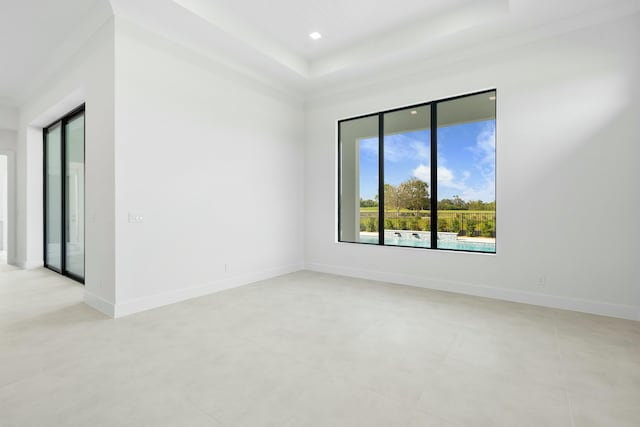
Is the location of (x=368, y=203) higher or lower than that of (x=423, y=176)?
lower

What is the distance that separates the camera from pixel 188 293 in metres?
4.16

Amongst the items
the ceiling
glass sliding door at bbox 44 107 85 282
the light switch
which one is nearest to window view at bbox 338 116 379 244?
the ceiling

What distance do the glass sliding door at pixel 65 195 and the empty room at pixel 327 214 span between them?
58 mm

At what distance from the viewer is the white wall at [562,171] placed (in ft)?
11.4

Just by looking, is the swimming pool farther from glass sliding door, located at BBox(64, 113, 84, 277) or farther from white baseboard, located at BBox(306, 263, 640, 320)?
glass sliding door, located at BBox(64, 113, 84, 277)

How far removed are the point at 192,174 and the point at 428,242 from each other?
11.6ft

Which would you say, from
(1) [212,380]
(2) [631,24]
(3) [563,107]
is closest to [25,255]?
(1) [212,380]

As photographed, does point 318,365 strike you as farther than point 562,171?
No

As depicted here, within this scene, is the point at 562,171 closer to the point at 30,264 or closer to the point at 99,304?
the point at 99,304

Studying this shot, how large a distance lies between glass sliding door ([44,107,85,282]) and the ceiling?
1.00 m

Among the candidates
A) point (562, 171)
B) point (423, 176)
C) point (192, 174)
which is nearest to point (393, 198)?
point (423, 176)

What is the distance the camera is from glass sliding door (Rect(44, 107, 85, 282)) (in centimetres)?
514

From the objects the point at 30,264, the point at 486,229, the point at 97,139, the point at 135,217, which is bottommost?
the point at 30,264

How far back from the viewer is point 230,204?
15.7 ft
